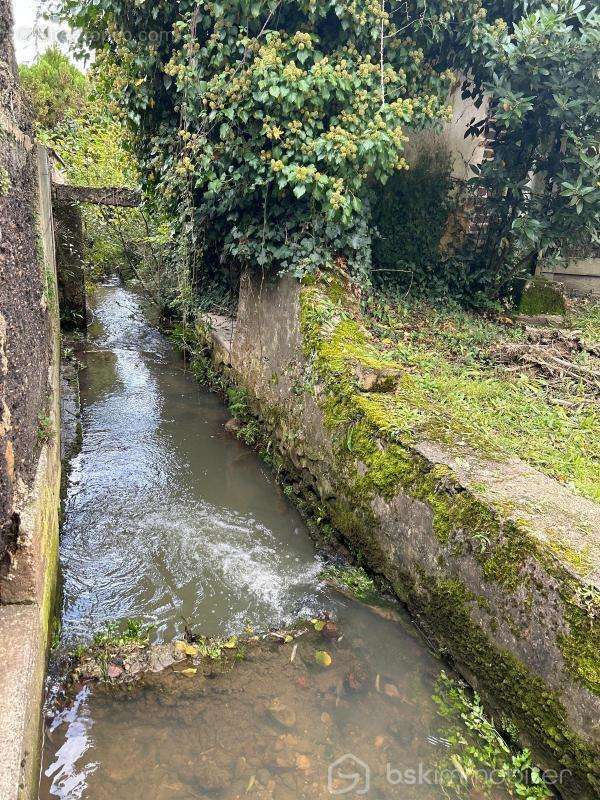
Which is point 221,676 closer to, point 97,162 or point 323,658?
point 323,658

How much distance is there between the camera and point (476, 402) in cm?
434

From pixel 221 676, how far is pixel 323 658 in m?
0.58

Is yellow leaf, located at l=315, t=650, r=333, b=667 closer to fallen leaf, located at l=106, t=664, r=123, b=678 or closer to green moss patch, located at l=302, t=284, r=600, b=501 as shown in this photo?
fallen leaf, located at l=106, t=664, r=123, b=678

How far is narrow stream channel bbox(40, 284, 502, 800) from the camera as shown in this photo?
2461 millimetres

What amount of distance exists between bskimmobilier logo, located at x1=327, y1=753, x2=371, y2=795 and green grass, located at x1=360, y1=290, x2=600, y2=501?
1742 millimetres

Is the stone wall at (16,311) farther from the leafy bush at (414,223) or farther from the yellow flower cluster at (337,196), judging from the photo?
the leafy bush at (414,223)

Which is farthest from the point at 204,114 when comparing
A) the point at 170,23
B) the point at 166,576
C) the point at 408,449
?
the point at 166,576

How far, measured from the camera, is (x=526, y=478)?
3.09 meters

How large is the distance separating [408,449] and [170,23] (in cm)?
502

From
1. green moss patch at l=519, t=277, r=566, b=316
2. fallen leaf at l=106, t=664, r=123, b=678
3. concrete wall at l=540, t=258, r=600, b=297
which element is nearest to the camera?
fallen leaf at l=106, t=664, r=123, b=678

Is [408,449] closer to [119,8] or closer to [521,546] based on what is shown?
[521,546]

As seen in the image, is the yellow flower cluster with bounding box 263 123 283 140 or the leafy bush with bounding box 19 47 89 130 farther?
the leafy bush with bounding box 19 47 89 130

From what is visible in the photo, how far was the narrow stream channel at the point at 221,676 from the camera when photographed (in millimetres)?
2461

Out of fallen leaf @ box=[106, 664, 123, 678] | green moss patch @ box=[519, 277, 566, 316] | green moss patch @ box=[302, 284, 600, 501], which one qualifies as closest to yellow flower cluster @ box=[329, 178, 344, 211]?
green moss patch @ box=[302, 284, 600, 501]
